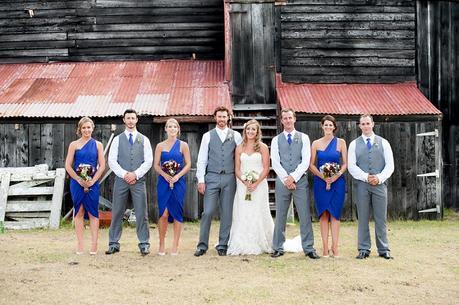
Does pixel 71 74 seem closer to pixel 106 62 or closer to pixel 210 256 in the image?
pixel 106 62

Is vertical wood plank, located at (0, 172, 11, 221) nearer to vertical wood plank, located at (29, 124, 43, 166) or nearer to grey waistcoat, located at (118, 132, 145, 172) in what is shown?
vertical wood plank, located at (29, 124, 43, 166)

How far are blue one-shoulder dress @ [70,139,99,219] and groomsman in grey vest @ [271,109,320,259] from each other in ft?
7.79

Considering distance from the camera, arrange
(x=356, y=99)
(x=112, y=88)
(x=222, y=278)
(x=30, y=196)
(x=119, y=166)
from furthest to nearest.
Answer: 1. (x=112, y=88)
2. (x=356, y=99)
3. (x=30, y=196)
4. (x=119, y=166)
5. (x=222, y=278)

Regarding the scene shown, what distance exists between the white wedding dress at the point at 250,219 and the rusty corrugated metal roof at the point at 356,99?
178 inches

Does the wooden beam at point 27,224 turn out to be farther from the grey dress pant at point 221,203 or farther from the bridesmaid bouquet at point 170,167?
the grey dress pant at point 221,203

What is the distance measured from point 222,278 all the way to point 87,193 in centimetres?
238

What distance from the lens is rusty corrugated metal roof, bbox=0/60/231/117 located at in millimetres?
12625

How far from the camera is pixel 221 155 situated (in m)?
8.23

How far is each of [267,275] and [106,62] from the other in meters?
9.59

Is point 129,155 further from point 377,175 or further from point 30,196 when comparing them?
point 30,196

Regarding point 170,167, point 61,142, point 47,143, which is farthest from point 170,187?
point 47,143

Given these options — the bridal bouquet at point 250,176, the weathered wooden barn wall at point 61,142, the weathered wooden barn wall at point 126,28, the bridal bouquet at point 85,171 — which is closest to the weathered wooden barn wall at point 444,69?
the weathered wooden barn wall at point 126,28

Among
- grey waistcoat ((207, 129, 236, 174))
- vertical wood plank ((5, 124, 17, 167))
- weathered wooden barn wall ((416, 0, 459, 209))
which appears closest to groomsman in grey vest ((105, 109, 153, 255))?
grey waistcoat ((207, 129, 236, 174))

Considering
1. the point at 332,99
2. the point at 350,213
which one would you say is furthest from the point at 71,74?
the point at 350,213
